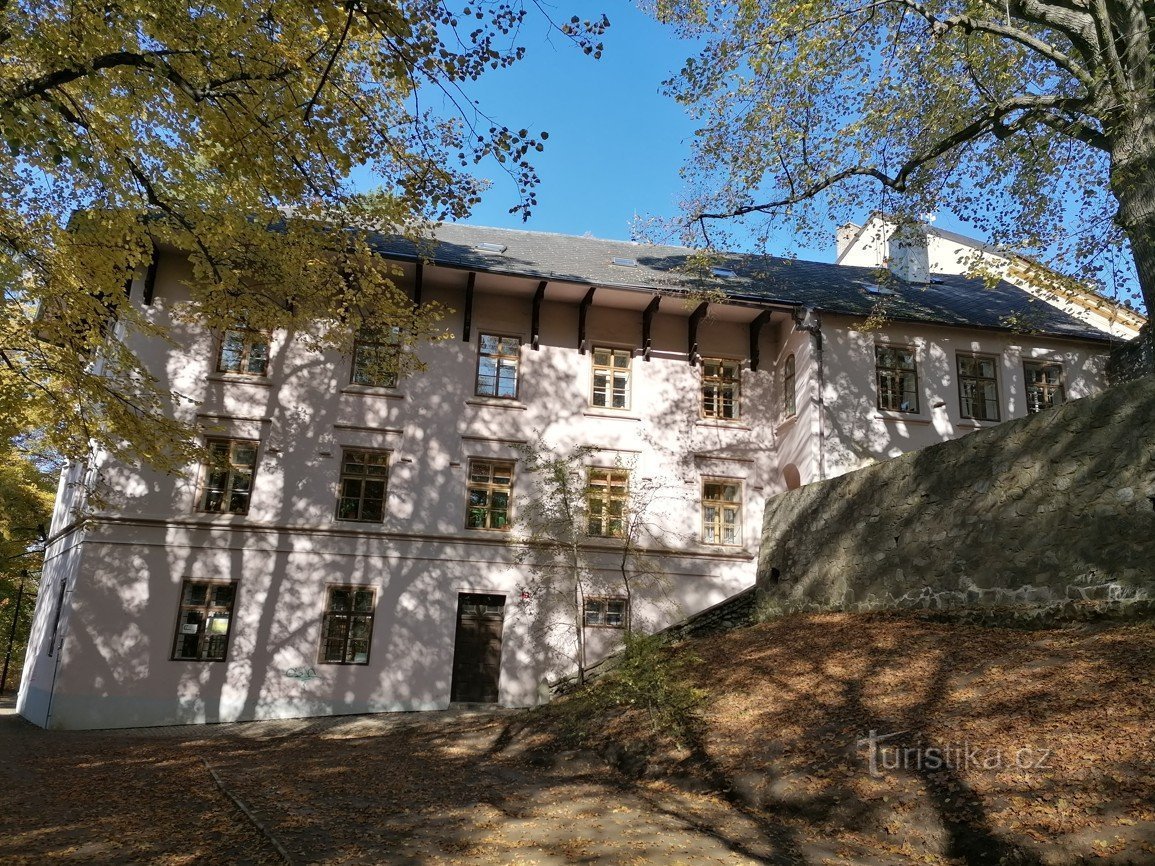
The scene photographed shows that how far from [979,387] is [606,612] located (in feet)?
34.6

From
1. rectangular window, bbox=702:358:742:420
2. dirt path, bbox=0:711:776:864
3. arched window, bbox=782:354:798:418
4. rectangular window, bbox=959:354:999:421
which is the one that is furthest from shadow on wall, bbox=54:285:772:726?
rectangular window, bbox=959:354:999:421

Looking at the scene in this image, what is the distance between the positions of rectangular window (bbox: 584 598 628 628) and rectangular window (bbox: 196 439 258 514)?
7.75 metres

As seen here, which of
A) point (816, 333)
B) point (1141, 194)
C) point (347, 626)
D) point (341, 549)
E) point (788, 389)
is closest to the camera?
point (1141, 194)

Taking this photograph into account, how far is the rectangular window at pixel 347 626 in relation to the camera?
645 inches

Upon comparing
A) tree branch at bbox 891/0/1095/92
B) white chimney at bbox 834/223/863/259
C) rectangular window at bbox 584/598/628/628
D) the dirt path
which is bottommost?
the dirt path

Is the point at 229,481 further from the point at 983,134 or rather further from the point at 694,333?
the point at 983,134

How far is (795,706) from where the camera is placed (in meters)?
9.01

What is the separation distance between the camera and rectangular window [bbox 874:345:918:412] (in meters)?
18.5

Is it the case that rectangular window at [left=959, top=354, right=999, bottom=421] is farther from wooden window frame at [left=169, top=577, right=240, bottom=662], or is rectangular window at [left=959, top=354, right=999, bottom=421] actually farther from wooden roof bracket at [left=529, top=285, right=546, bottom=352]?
wooden window frame at [left=169, top=577, right=240, bottom=662]

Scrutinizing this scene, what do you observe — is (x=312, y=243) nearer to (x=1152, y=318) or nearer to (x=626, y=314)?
(x=626, y=314)

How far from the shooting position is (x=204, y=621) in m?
16.1

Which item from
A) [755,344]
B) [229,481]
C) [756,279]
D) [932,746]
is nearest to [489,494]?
[229,481]

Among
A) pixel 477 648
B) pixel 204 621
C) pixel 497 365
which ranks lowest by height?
pixel 477 648

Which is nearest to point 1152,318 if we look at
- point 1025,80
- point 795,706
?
point 1025,80
